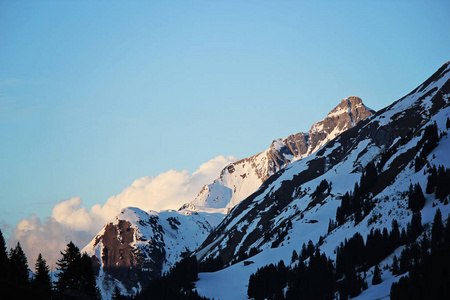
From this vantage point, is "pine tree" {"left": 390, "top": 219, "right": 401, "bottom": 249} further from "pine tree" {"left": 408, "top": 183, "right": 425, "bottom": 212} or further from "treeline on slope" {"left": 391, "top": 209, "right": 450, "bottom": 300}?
"treeline on slope" {"left": 391, "top": 209, "right": 450, "bottom": 300}

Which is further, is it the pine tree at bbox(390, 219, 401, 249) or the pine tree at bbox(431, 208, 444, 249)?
the pine tree at bbox(390, 219, 401, 249)

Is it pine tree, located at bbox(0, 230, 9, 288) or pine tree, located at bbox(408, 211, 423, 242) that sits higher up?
pine tree, located at bbox(408, 211, 423, 242)

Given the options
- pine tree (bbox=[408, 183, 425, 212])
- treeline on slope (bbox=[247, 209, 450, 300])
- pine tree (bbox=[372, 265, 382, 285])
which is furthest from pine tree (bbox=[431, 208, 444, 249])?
pine tree (bbox=[408, 183, 425, 212])

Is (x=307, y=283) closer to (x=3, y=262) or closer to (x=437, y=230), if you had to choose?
(x=437, y=230)

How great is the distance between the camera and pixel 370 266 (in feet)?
547

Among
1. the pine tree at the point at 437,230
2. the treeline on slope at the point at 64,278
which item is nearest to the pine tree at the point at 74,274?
the treeline on slope at the point at 64,278

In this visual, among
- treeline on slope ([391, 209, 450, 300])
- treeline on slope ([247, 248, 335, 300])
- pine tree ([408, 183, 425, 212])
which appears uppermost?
pine tree ([408, 183, 425, 212])

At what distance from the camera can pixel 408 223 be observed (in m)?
166

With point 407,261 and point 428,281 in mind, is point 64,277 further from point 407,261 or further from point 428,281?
point 407,261

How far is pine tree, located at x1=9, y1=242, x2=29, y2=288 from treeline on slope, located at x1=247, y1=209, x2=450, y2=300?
233 ft

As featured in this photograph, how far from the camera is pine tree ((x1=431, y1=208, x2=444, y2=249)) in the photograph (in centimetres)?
14454

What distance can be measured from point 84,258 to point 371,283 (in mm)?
87414

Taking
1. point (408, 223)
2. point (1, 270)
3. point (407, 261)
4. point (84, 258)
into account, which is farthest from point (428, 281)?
point (1, 270)

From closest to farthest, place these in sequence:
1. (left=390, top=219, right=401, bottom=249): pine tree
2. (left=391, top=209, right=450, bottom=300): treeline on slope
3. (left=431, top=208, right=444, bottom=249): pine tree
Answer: (left=391, top=209, right=450, bottom=300): treeline on slope, (left=431, top=208, right=444, bottom=249): pine tree, (left=390, top=219, right=401, bottom=249): pine tree
